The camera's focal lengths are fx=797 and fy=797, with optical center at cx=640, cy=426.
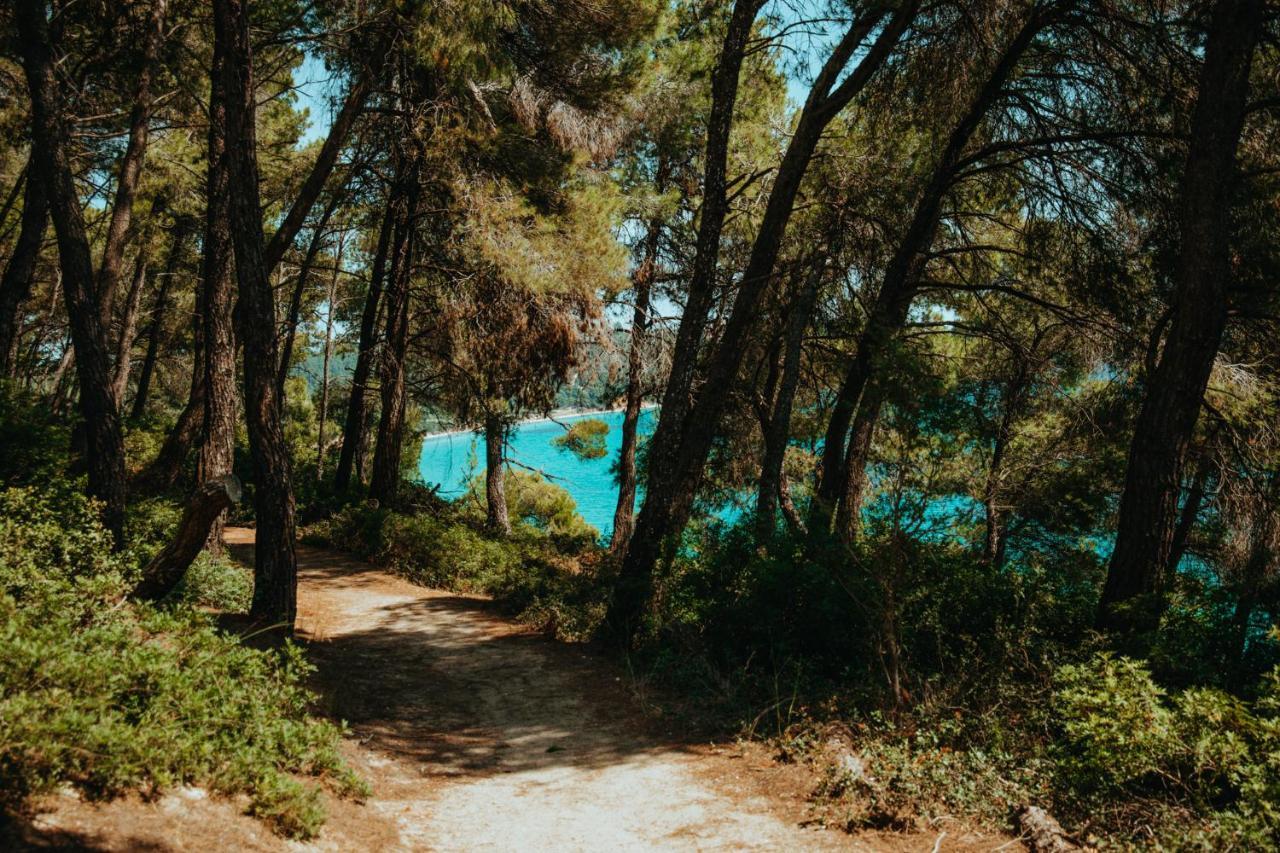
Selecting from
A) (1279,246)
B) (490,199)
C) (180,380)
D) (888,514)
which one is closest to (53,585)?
(888,514)

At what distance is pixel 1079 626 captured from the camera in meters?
6.48

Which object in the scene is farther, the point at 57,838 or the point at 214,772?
the point at 214,772

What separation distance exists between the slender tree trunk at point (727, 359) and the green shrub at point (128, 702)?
13.0 ft

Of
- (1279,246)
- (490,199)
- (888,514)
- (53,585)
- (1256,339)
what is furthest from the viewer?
(490,199)

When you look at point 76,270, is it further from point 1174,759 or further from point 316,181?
point 1174,759

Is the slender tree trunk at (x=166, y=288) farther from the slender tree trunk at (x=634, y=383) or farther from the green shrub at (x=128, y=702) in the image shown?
the green shrub at (x=128, y=702)

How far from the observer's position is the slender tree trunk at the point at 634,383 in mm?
16125

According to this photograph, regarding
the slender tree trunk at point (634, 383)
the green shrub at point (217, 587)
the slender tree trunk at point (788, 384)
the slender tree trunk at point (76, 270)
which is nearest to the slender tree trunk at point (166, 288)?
the slender tree trunk at point (634, 383)

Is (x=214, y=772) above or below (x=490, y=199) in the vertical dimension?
below

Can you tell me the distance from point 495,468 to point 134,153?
9577mm

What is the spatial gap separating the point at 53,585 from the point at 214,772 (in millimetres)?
1703

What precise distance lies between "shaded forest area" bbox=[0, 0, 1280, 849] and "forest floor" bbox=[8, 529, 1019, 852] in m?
0.25

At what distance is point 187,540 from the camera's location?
19.6 ft

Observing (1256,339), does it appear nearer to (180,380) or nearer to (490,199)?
(490,199)
